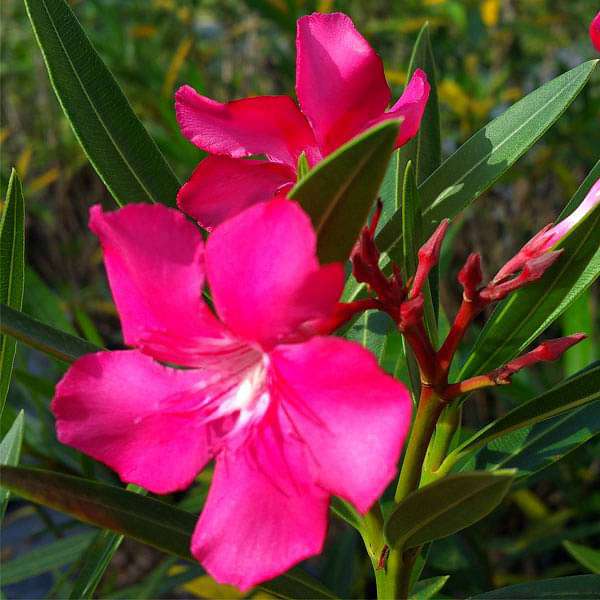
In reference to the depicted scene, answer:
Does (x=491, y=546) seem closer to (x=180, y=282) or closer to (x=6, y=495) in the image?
(x=6, y=495)

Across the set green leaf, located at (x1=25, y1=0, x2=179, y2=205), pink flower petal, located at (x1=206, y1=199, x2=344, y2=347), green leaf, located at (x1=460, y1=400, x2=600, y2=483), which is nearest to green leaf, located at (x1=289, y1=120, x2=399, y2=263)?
pink flower petal, located at (x1=206, y1=199, x2=344, y2=347)

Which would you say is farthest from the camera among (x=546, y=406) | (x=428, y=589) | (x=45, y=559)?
(x=45, y=559)

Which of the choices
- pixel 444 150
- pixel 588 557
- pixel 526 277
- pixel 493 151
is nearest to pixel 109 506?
pixel 526 277

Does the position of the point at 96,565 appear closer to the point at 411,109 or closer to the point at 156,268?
the point at 156,268

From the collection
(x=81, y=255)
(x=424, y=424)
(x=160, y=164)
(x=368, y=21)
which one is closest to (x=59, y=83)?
(x=160, y=164)

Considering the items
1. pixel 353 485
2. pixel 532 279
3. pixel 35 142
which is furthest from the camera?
pixel 35 142

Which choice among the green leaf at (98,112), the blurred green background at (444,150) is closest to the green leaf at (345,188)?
the green leaf at (98,112)

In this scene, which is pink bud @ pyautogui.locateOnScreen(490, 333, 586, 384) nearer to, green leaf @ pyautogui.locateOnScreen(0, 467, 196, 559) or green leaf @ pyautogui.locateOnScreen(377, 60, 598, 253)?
green leaf @ pyautogui.locateOnScreen(377, 60, 598, 253)
